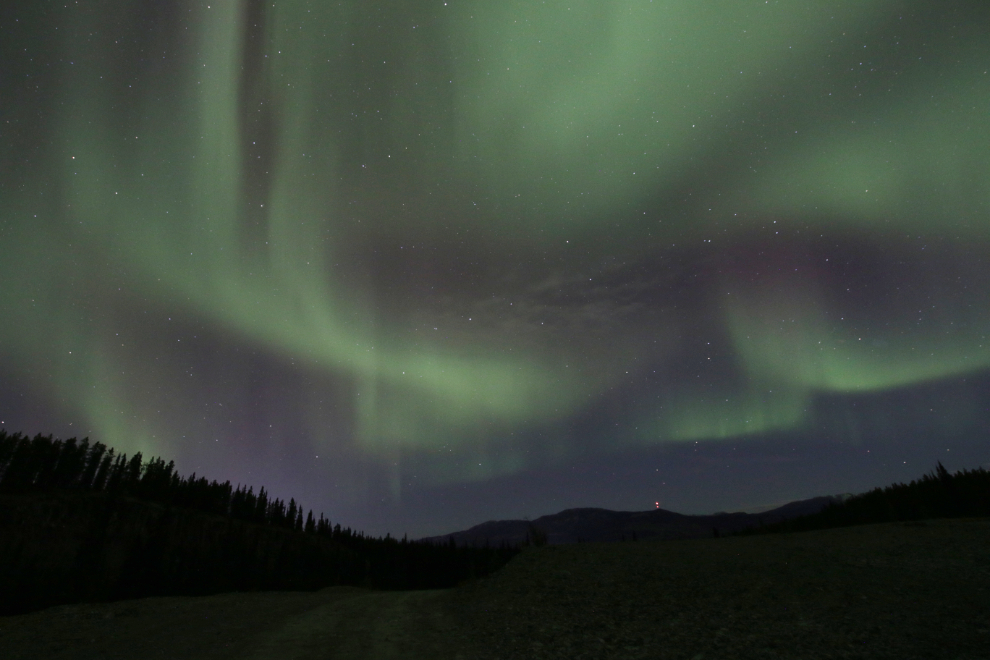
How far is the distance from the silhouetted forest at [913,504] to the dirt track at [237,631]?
73.0 feet

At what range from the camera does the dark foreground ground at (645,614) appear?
429 inches

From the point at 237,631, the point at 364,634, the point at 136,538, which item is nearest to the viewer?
the point at 364,634

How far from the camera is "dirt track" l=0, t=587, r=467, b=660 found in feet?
37.1

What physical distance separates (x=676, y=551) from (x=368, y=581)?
2354cm

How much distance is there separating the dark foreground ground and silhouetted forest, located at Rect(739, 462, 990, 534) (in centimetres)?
402

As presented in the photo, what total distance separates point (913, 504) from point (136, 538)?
3866 centimetres

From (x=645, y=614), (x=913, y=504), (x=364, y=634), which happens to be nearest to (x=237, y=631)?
(x=364, y=634)

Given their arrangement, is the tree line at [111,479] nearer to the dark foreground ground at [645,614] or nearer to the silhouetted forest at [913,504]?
the dark foreground ground at [645,614]

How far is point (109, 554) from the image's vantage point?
2088 cm

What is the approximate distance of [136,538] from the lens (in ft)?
73.2

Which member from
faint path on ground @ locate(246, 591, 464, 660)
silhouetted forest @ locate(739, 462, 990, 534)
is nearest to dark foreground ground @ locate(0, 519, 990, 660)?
faint path on ground @ locate(246, 591, 464, 660)

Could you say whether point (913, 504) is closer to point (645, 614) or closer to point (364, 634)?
point (645, 614)

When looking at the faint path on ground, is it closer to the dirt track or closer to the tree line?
the dirt track

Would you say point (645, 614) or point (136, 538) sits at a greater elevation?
point (136, 538)
